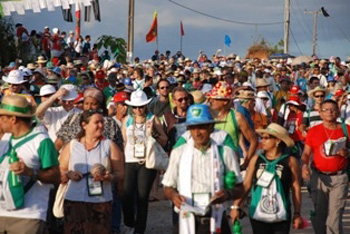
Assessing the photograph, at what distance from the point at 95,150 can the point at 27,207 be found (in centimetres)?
140

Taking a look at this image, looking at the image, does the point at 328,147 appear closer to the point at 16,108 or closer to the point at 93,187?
the point at 93,187

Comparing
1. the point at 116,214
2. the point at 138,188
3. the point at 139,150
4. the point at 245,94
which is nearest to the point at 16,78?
the point at 139,150

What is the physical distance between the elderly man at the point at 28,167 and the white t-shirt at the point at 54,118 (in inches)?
136

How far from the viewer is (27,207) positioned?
7496 mm

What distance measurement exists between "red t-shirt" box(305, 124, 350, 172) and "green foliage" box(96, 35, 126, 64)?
78.0 ft

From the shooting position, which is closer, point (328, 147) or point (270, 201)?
point (270, 201)

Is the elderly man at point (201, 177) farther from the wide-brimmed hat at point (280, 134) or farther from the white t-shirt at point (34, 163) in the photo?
the wide-brimmed hat at point (280, 134)

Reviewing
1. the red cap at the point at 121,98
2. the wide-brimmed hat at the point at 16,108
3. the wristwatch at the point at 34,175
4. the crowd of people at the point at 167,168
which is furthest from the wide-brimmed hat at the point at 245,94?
the wristwatch at the point at 34,175

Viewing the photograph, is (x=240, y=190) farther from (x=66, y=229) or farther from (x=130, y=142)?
(x=130, y=142)

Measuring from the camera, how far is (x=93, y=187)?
28.5 feet

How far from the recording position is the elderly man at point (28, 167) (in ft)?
24.5

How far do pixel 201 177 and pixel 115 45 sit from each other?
26.8 m

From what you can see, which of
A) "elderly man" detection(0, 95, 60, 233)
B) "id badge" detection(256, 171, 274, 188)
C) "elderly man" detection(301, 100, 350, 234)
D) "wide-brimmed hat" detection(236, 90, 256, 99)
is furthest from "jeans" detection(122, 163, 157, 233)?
"elderly man" detection(0, 95, 60, 233)

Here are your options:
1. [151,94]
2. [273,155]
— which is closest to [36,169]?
[273,155]
